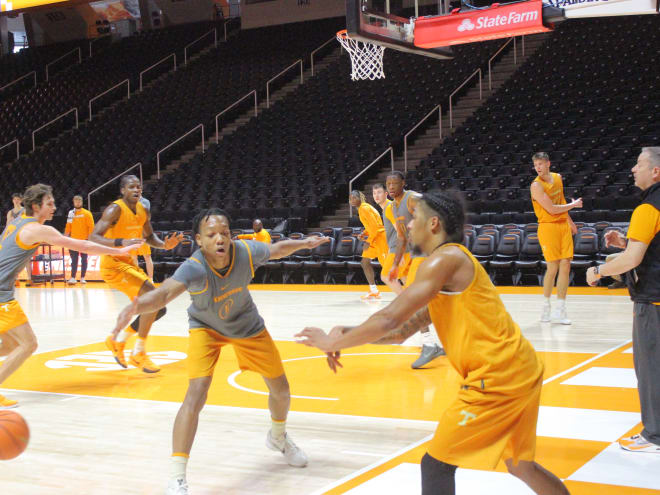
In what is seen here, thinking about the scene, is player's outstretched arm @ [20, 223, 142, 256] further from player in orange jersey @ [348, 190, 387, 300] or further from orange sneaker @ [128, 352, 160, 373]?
player in orange jersey @ [348, 190, 387, 300]

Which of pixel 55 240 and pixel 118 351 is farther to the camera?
pixel 118 351

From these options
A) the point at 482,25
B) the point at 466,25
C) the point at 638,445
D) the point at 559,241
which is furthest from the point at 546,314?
the point at 638,445

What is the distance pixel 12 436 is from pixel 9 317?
11.0 feet

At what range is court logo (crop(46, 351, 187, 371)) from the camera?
7.20 m

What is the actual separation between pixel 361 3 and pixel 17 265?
21.5 feet

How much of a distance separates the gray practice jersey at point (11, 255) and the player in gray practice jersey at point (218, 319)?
2.08m

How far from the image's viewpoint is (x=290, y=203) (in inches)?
696

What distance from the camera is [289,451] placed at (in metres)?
3.98

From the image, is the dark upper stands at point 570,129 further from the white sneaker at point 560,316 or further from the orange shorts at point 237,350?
the orange shorts at point 237,350

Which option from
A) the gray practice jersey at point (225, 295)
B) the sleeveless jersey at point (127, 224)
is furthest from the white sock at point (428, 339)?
the gray practice jersey at point (225, 295)

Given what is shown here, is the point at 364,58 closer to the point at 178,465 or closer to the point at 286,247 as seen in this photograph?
the point at 286,247

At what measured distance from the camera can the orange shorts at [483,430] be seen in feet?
8.24

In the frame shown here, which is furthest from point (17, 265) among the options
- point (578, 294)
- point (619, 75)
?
point (619, 75)

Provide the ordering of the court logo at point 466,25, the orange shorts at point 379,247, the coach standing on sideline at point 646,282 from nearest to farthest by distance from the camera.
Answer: the coach standing on sideline at point 646,282
the court logo at point 466,25
the orange shorts at point 379,247
